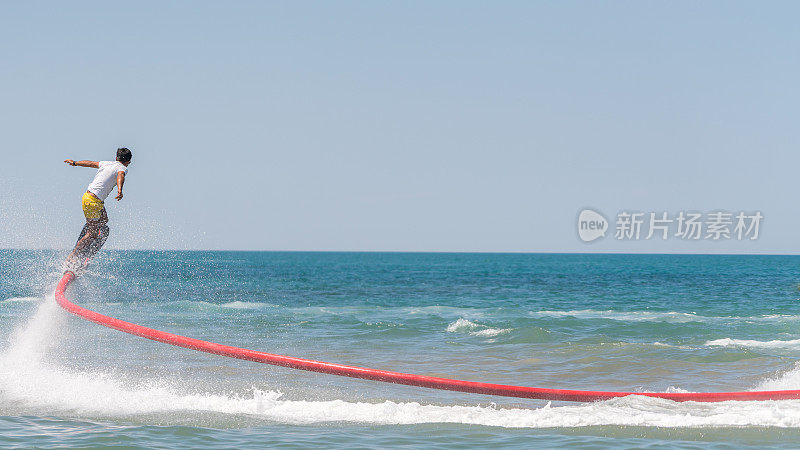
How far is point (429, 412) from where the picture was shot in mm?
9711

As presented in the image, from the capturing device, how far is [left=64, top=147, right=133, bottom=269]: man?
11359 millimetres

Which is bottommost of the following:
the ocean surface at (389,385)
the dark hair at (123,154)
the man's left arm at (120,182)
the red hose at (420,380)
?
the ocean surface at (389,385)

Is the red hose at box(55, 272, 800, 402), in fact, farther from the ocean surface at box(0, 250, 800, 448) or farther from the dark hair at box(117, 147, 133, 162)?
the dark hair at box(117, 147, 133, 162)

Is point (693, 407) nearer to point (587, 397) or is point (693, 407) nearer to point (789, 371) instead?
point (587, 397)

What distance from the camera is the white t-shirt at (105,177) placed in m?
11.4

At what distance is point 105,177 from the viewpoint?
11.4m

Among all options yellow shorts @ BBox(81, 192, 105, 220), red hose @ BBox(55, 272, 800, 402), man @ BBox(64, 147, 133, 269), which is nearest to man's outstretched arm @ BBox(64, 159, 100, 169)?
man @ BBox(64, 147, 133, 269)

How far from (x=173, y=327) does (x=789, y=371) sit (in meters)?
16.6

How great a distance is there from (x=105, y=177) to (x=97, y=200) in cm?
42

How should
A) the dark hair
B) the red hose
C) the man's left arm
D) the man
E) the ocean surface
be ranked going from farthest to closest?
1. the dark hair
2. the man
3. the man's left arm
4. the red hose
5. the ocean surface

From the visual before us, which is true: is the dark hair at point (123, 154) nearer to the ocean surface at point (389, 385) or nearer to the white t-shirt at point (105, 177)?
the white t-shirt at point (105, 177)

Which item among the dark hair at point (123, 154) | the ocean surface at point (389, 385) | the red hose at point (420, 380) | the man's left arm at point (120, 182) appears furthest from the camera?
the dark hair at point (123, 154)

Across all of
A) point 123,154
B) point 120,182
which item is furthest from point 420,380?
point 123,154

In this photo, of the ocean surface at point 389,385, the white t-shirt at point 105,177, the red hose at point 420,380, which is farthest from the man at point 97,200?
the red hose at point 420,380
